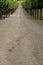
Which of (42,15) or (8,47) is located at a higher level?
(8,47)

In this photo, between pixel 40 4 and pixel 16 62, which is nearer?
pixel 16 62

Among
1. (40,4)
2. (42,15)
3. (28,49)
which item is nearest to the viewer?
(28,49)

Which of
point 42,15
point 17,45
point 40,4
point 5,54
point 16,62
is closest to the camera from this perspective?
point 16,62

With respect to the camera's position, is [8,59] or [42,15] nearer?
[8,59]

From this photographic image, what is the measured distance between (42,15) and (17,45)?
2744 cm

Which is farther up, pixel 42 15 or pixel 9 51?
pixel 9 51

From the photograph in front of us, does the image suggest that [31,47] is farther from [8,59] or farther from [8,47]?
[8,59]

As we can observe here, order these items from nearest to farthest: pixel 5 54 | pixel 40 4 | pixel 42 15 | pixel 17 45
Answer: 1. pixel 5 54
2. pixel 17 45
3. pixel 42 15
4. pixel 40 4

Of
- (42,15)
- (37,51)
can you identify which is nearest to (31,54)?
(37,51)

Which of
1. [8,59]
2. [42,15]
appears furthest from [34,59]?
[42,15]

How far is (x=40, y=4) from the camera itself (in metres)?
43.7

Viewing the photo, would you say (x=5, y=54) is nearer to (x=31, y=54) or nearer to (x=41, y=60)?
(x=31, y=54)

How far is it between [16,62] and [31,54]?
1.65 metres

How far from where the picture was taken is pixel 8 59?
34.1ft
